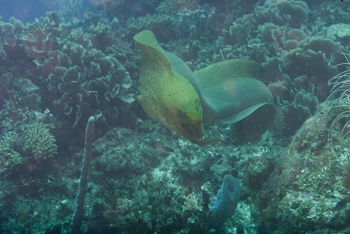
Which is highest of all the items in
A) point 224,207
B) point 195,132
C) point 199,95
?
point 199,95

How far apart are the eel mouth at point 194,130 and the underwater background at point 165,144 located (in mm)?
823

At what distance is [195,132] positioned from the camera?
3375 mm


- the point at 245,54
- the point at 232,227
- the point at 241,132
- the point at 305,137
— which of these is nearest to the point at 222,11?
the point at 245,54

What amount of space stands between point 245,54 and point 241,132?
262 cm

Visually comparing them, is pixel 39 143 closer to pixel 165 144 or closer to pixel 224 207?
pixel 165 144

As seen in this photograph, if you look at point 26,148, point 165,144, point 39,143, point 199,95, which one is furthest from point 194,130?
point 26,148

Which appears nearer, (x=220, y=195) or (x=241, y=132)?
(x=220, y=195)

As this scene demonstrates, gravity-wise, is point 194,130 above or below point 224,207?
above

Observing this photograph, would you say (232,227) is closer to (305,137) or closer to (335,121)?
(305,137)

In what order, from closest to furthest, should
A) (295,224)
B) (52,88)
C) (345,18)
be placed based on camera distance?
1. (295,224)
2. (52,88)
3. (345,18)

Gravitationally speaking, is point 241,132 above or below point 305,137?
above

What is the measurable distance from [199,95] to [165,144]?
144 cm

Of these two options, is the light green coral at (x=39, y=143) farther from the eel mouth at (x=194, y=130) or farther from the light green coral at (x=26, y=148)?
the eel mouth at (x=194, y=130)

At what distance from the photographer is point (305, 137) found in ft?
11.1
